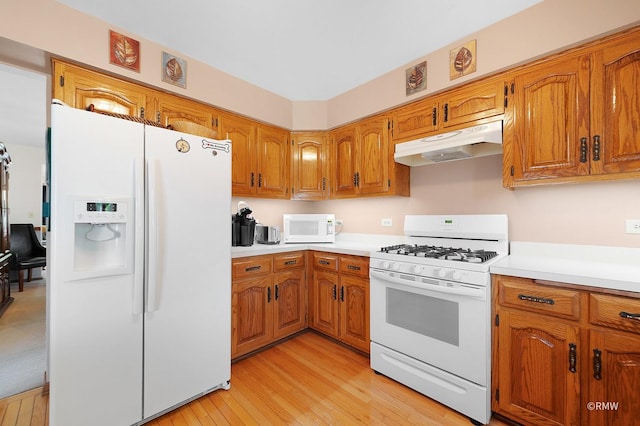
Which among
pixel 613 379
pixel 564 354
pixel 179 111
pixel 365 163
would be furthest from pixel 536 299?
pixel 179 111

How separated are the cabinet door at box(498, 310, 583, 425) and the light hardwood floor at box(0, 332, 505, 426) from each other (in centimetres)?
23

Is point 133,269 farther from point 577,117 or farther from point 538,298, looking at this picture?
point 577,117

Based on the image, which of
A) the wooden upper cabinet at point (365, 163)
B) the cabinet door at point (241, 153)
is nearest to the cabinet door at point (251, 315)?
the cabinet door at point (241, 153)

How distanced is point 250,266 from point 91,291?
3.55ft

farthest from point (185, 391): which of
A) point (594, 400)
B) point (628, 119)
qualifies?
point (628, 119)

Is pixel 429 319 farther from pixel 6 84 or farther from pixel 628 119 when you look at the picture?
pixel 6 84

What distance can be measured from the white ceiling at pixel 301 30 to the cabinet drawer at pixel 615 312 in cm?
175

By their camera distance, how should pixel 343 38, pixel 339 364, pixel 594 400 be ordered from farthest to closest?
pixel 339 364, pixel 343 38, pixel 594 400

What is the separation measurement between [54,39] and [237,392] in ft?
8.27

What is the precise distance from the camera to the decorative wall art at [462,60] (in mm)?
2008

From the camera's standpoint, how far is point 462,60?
6.76 ft

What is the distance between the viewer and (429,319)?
72.1 inches

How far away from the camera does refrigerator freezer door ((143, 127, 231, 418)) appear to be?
1.58 meters

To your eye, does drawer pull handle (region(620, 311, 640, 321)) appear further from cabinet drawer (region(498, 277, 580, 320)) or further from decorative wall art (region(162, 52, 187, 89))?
decorative wall art (region(162, 52, 187, 89))
